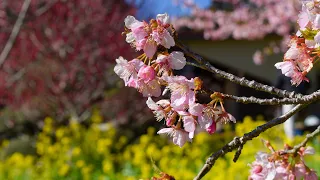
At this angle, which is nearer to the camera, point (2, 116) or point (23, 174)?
point (23, 174)

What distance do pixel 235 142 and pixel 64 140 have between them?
475 centimetres

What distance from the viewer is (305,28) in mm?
1242

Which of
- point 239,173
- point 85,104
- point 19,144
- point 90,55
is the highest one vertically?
point 90,55

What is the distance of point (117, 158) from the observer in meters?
5.70

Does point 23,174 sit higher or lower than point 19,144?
lower

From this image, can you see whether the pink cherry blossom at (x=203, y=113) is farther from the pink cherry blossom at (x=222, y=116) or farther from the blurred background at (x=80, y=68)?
the blurred background at (x=80, y=68)

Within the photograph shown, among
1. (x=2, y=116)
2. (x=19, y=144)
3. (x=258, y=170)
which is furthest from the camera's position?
Answer: (x=2, y=116)

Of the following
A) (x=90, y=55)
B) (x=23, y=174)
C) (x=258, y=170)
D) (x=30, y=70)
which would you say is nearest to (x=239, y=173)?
(x=23, y=174)

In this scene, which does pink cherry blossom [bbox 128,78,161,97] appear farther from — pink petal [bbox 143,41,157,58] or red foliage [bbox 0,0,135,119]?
red foliage [bbox 0,0,135,119]

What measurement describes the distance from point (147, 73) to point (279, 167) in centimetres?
46

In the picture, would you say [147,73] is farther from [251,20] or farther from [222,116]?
[251,20]

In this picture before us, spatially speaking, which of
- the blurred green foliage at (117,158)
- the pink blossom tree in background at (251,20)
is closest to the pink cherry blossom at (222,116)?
the blurred green foliage at (117,158)

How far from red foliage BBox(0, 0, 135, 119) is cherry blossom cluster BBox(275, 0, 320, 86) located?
7115mm

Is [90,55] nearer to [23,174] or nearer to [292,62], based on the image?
[23,174]
